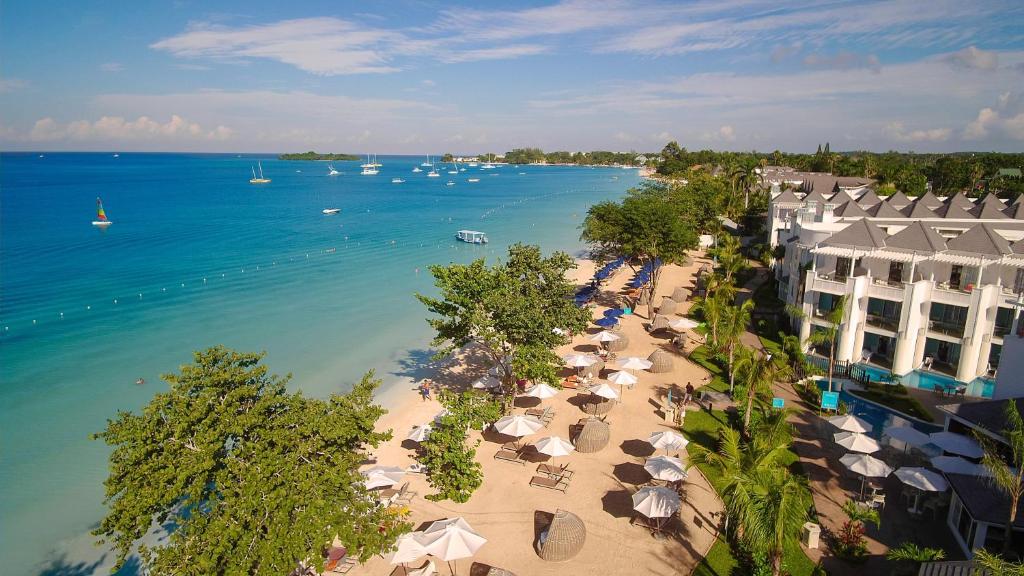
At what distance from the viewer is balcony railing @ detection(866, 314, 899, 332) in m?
25.1

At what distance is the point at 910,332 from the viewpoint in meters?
24.2

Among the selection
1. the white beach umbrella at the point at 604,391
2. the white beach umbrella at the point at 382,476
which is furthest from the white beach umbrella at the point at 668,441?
the white beach umbrella at the point at 382,476

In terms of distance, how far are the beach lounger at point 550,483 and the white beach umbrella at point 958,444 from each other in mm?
11368

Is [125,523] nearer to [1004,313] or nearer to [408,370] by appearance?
[408,370]

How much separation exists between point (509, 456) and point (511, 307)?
5381 millimetres

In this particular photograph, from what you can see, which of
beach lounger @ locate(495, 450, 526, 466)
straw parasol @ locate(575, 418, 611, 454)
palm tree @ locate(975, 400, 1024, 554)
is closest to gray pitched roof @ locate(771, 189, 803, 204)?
straw parasol @ locate(575, 418, 611, 454)

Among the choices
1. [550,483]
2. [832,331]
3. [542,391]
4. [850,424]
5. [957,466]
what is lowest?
[550,483]

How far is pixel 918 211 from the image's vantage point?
37.4m

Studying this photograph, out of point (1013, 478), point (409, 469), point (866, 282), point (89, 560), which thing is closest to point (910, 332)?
point (866, 282)

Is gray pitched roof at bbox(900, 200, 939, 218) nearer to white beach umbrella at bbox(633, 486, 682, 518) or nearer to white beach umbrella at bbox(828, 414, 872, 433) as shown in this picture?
white beach umbrella at bbox(828, 414, 872, 433)

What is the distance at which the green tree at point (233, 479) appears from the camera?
10.0 m

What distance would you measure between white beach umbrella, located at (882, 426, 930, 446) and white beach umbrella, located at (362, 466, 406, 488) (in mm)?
15865

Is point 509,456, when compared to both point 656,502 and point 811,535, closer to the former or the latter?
point 656,502

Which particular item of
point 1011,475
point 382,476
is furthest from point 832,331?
point 382,476
